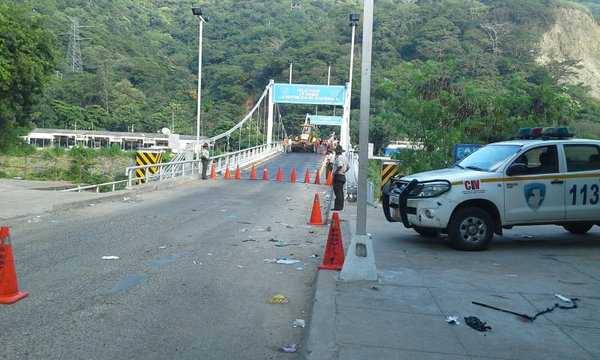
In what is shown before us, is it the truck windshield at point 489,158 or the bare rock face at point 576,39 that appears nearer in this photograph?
the truck windshield at point 489,158

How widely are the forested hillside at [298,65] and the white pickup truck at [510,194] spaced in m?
12.5

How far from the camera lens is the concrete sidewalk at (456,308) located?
4.54m

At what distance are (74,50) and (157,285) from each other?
253ft

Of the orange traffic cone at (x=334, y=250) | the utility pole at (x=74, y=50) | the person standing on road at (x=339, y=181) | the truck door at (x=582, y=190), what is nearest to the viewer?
the orange traffic cone at (x=334, y=250)

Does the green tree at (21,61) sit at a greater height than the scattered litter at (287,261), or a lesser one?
greater

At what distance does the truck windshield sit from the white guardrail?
12224 millimetres

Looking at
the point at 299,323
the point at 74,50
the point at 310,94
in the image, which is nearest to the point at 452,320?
the point at 299,323

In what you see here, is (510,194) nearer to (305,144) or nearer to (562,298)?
(562,298)

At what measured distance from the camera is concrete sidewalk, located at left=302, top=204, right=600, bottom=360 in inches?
179

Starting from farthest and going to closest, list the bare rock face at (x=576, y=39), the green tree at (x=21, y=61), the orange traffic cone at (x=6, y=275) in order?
the bare rock face at (x=576, y=39), the green tree at (x=21, y=61), the orange traffic cone at (x=6, y=275)

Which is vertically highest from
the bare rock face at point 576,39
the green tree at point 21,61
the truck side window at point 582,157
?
the bare rock face at point 576,39

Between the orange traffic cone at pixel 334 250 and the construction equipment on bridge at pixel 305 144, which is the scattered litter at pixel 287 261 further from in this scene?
the construction equipment on bridge at pixel 305 144

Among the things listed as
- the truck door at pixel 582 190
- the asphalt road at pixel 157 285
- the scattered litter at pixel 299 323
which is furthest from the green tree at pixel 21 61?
the scattered litter at pixel 299 323

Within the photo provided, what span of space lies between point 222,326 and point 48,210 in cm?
932
